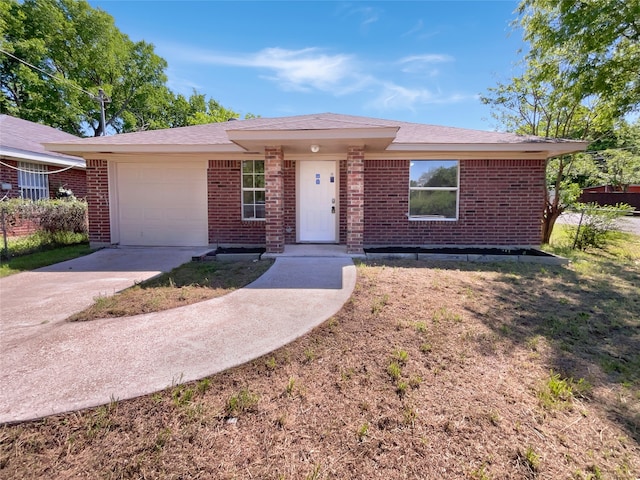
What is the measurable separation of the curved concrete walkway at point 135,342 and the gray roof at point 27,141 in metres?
8.62

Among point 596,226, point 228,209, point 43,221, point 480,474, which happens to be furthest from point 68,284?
point 596,226

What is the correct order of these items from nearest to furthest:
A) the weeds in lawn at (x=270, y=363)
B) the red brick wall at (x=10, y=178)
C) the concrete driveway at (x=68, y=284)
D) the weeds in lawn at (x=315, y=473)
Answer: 1. the weeds in lawn at (x=315, y=473)
2. the weeds in lawn at (x=270, y=363)
3. the concrete driveway at (x=68, y=284)
4. the red brick wall at (x=10, y=178)

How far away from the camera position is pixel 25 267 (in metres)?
6.61

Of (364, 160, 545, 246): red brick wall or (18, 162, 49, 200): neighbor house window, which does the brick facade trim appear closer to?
(364, 160, 545, 246): red brick wall

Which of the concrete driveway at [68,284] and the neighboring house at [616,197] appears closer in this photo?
the concrete driveway at [68,284]

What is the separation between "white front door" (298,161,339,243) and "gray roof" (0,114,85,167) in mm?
7850

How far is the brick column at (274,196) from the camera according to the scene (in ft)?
23.4

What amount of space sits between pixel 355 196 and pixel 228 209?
3.63 m

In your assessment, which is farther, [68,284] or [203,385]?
[68,284]

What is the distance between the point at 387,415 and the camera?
7.62 feet

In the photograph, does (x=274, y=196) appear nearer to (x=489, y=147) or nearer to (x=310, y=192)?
(x=310, y=192)

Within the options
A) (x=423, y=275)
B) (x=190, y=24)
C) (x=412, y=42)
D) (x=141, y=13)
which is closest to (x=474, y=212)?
(x=423, y=275)

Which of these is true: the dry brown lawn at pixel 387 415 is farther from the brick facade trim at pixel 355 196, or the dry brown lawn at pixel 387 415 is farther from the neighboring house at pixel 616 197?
the neighboring house at pixel 616 197

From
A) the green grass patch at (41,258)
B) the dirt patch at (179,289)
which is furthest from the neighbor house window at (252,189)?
the green grass patch at (41,258)
